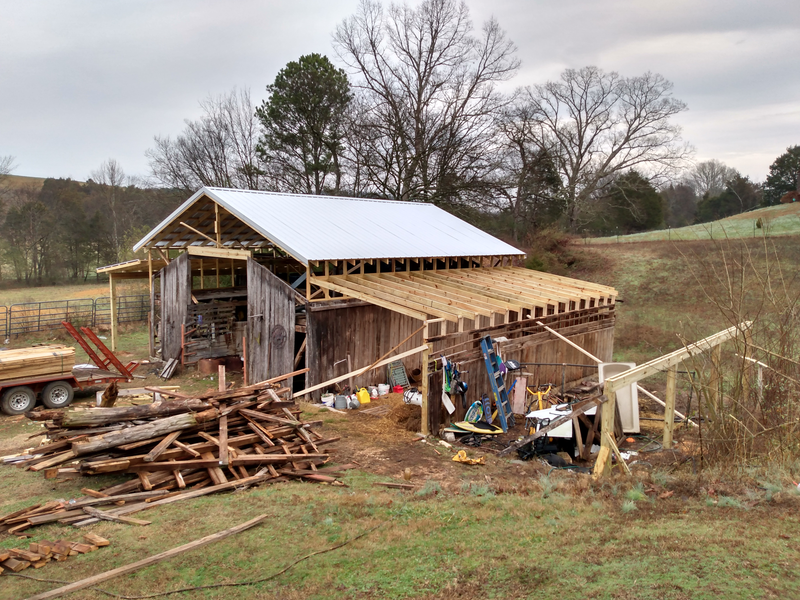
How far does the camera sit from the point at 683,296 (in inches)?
1085

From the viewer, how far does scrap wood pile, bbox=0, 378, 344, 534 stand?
7355mm

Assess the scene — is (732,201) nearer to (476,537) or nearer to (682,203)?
(682,203)

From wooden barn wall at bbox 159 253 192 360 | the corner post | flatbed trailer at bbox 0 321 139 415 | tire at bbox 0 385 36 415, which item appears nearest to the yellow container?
flatbed trailer at bbox 0 321 139 415

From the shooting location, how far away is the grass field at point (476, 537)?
4688 millimetres

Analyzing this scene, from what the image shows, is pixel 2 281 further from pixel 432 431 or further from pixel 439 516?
pixel 439 516

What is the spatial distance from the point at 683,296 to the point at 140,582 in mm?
28212

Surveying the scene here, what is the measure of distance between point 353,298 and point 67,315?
15544 mm

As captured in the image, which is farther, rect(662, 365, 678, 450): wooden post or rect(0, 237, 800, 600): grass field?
rect(662, 365, 678, 450): wooden post

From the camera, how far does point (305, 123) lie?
108 feet

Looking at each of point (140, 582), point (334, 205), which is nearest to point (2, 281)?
point (334, 205)

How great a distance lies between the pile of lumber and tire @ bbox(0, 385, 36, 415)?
8204 millimetres

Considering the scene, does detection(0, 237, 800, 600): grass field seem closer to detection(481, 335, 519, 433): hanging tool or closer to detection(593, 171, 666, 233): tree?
detection(481, 335, 519, 433): hanging tool

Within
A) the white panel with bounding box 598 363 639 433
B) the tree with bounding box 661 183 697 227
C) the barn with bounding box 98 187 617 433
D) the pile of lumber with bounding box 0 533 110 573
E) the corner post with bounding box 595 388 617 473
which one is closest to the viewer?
the pile of lumber with bounding box 0 533 110 573

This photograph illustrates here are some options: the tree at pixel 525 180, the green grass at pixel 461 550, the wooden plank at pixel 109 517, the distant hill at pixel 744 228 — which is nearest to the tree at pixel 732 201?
the distant hill at pixel 744 228
